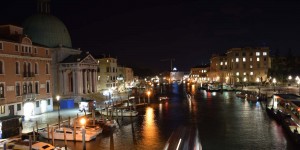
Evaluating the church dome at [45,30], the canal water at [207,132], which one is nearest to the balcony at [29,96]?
the canal water at [207,132]

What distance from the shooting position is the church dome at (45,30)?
6266 centimetres

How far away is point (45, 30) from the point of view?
63.3 m

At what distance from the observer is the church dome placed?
62.7 m

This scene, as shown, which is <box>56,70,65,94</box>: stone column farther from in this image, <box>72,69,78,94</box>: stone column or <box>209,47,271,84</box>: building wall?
<box>209,47,271,84</box>: building wall

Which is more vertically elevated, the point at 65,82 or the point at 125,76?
the point at 125,76

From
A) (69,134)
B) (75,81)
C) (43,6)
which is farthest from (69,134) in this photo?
(43,6)

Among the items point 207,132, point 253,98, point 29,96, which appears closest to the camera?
point 207,132

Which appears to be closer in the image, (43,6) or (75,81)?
(75,81)

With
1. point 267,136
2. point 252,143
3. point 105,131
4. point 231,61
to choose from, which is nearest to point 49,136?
point 105,131

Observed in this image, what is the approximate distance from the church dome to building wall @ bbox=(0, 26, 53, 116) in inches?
557

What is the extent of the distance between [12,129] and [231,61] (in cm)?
10808

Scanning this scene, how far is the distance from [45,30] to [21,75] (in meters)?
22.3

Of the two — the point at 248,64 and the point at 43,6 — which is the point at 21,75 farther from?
the point at 248,64

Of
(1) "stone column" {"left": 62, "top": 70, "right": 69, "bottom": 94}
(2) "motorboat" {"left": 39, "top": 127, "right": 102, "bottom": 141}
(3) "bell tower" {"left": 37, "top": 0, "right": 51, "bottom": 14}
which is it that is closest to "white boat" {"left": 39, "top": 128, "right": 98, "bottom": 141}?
(2) "motorboat" {"left": 39, "top": 127, "right": 102, "bottom": 141}
